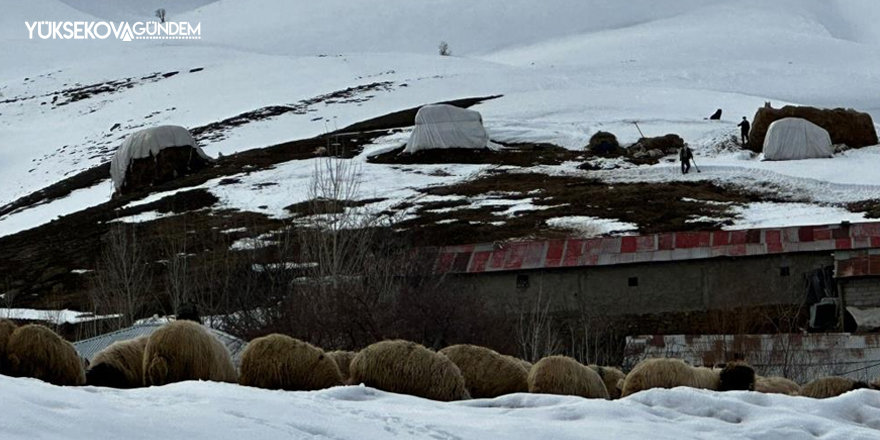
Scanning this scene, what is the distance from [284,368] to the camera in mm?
18000

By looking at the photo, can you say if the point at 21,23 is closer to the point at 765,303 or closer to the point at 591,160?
the point at 591,160

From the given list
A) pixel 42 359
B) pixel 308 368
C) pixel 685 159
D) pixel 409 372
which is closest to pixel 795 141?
pixel 685 159

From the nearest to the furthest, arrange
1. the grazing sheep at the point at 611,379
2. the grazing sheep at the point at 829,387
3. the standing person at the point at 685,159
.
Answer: the grazing sheep at the point at 829,387 → the grazing sheep at the point at 611,379 → the standing person at the point at 685,159

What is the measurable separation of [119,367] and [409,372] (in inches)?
139

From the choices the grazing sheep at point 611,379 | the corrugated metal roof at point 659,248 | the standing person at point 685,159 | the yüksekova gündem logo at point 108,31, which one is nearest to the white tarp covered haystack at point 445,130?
the standing person at point 685,159

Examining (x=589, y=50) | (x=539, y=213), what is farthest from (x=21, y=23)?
(x=539, y=213)

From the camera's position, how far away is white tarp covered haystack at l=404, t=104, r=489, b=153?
74.2 metres

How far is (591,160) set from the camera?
228 feet

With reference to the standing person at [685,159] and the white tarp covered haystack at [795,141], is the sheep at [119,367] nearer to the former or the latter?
the standing person at [685,159]

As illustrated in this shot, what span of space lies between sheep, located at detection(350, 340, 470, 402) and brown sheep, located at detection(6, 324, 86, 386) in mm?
3414

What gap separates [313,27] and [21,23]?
41.0m

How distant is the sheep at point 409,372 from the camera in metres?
18.0

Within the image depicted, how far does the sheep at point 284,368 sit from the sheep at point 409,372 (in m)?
0.36

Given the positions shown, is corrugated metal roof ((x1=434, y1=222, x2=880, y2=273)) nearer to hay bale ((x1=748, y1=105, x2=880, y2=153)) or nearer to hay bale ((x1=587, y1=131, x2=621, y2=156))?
hay bale ((x1=748, y1=105, x2=880, y2=153))
